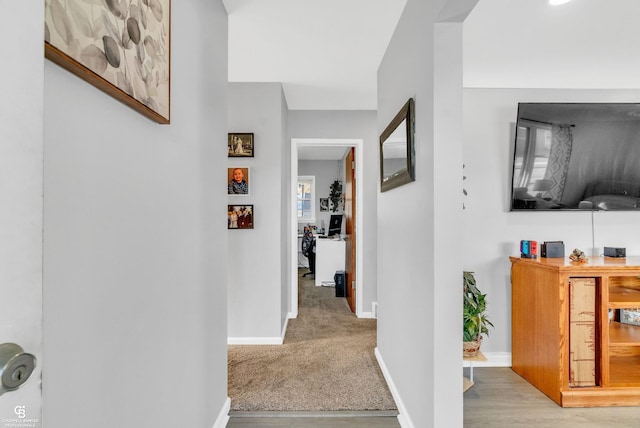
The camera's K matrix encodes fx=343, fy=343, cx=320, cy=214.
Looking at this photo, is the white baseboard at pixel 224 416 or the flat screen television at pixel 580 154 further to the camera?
the flat screen television at pixel 580 154

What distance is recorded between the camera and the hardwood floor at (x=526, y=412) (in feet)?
7.02

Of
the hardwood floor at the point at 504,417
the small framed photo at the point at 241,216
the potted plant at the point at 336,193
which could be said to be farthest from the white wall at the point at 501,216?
the potted plant at the point at 336,193

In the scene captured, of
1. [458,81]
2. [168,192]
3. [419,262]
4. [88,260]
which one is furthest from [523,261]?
[88,260]

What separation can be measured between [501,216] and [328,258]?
11.2 ft

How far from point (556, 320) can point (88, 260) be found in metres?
2.75

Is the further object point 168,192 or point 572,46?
point 572,46

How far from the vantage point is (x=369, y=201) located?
13.9 ft

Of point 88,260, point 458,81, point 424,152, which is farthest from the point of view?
point 424,152

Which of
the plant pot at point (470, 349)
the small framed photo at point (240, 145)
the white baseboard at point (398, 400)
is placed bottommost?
the white baseboard at point (398, 400)

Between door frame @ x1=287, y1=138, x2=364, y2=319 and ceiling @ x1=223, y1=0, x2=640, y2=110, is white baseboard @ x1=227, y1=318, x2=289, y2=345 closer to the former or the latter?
door frame @ x1=287, y1=138, x2=364, y2=319

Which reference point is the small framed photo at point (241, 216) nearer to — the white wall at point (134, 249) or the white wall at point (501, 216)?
the white wall at point (134, 249)

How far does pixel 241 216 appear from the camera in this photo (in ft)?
11.0

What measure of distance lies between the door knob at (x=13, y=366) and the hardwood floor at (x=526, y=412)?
2385 mm

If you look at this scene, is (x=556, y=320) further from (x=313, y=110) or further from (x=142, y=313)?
(x=313, y=110)
